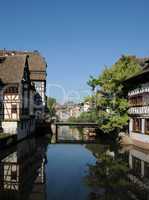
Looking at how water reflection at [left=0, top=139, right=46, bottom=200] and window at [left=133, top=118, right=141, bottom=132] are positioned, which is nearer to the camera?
water reflection at [left=0, top=139, right=46, bottom=200]

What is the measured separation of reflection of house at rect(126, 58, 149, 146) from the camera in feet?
113

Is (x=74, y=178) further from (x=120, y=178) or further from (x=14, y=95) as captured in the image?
(x=14, y=95)

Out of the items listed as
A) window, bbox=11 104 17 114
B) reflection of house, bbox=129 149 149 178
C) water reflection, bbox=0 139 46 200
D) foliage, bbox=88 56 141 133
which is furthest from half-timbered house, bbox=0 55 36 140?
reflection of house, bbox=129 149 149 178

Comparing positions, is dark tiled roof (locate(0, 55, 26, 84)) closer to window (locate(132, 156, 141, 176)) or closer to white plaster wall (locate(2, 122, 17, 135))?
white plaster wall (locate(2, 122, 17, 135))

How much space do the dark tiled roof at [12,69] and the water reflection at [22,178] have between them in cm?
1581

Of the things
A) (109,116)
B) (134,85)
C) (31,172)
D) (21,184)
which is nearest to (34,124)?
(109,116)

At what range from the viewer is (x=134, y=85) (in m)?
39.1

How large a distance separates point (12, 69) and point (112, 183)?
2928cm

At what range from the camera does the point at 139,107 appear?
121 feet

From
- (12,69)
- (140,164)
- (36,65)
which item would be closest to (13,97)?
(12,69)

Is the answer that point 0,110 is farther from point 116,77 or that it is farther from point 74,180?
point 74,180

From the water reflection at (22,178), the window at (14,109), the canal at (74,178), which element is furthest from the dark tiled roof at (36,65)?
the canal at (74,178)

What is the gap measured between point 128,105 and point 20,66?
15.2 m

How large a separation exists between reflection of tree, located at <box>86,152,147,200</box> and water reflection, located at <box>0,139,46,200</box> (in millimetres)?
2711
